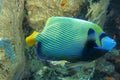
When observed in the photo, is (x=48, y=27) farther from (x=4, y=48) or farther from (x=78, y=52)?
(x=4, y=48)

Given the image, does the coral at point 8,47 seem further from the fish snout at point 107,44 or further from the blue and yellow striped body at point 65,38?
the fish snout at point 107,44

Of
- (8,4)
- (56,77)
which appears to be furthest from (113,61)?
(8,4)

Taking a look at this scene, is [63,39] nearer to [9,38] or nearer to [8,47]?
[8,47]

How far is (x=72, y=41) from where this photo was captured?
1.40 meters

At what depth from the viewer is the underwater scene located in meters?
1.39

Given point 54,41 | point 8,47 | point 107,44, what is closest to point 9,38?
point 8,47

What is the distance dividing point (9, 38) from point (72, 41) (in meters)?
1.70

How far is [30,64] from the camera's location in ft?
13.5

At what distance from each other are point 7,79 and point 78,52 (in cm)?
167

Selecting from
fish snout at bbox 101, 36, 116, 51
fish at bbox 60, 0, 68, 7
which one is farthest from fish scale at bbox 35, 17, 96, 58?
fish at bbox 60, 0, 68, 7

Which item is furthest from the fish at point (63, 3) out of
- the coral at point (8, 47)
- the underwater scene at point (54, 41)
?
the coral at point (8, 47)

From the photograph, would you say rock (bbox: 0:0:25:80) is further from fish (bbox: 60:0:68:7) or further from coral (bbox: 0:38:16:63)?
fish (bbox: 60:0:68:7)

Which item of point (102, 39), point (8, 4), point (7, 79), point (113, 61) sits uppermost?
point (102, 39)

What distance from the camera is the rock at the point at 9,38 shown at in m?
2.75
